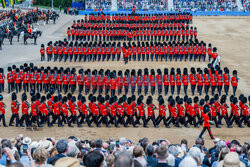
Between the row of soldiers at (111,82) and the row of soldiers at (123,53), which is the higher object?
the row of soldiers at (123,53)

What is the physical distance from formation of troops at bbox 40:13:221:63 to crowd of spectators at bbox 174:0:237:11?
944cm

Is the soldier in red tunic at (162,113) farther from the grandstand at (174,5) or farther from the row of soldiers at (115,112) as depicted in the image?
the grandstand at (174,5)

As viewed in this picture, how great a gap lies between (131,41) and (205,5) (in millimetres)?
16526

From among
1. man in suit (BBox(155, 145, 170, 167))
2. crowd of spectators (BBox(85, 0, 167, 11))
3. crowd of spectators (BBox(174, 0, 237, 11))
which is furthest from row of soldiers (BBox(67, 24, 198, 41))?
man in suit (BBox(155, 145, 170, 167))

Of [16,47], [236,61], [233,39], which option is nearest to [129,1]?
[233,39]

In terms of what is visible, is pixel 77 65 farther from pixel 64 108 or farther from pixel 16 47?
pixel 64 108

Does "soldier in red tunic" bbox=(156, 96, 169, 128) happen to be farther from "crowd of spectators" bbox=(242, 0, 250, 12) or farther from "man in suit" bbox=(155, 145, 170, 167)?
"crowd of spectators" bbox=(242, 0, 250, 12)

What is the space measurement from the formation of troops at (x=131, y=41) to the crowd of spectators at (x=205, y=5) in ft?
31.0

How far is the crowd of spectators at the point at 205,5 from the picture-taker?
3817 cm

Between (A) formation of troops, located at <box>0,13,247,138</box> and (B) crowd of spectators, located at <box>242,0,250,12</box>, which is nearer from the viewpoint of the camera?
(A) formation of troops, located at <box>0,13,247,138</box>

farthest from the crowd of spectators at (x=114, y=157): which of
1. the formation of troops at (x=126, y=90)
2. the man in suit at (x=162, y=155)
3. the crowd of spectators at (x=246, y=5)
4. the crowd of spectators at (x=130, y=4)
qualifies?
the crowd of spectators at (x=246, y=5)

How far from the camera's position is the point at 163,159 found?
5.16m

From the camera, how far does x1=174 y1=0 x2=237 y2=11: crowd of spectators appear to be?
125ft

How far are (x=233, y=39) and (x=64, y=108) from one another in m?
17.4
